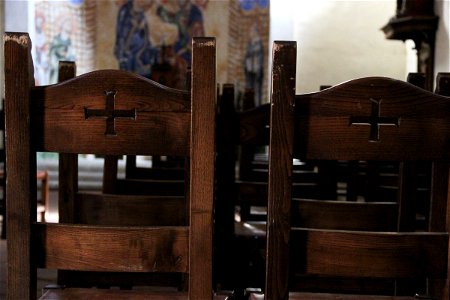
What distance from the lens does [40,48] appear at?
37.8 feet

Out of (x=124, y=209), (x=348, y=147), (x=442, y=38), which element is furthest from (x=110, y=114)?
(x=442, y=38)

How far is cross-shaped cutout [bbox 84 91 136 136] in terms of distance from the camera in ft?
3.51

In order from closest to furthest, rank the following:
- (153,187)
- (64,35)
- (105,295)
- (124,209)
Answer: (105,295), (124,209), (153,187), (64,35)

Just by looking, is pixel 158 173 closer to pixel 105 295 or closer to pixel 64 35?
pixel 105 295

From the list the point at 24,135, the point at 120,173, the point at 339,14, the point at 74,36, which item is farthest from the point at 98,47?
the point at 24,135

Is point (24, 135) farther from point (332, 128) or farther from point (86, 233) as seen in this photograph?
point (332, 128)

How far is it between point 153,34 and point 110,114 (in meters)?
11.5

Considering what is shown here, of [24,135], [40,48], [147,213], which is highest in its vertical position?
[40,48]

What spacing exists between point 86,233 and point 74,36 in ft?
37.5

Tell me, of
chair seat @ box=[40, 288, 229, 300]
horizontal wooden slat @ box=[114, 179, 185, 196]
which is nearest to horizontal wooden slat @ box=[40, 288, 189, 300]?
chair seat @ box=[40, 288, 229, 300]

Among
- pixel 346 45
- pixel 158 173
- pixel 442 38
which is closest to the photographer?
pixel 158 173

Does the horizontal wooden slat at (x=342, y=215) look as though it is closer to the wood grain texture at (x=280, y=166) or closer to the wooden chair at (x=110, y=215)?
the wooden chair at (x=110, y=215)

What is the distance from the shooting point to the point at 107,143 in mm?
1079

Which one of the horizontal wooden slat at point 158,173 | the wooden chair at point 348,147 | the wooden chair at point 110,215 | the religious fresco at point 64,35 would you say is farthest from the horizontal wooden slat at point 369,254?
the religious fresco at point 64,35
